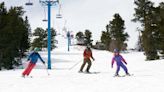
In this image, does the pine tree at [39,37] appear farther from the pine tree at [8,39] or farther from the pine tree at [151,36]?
the pine tree at [8,39]

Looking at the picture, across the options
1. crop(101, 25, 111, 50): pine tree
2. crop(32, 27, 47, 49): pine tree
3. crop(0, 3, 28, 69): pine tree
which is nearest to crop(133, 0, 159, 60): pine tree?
crop(0, 3, 28, 69): pine tree

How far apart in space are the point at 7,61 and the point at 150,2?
3136cm

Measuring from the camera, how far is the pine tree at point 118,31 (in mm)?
102938

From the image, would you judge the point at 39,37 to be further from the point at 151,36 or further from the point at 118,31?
the point at 151,36

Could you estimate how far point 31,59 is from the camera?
71.6ft

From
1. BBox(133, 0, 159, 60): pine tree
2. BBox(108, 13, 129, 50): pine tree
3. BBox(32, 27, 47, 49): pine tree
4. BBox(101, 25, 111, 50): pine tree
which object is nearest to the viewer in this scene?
BBox(133, 0, 159, 60): pine tree

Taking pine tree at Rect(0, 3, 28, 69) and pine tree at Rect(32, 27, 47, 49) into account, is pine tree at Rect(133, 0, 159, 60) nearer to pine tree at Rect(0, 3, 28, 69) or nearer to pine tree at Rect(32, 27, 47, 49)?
pine tree at Rect(0, 3, 28, 69)

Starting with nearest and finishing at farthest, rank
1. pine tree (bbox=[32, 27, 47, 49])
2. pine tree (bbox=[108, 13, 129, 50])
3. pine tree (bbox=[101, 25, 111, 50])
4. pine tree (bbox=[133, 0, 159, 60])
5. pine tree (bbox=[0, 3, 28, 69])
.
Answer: pine tree (bbox=[0, 3, 28, 69]), pine tree (bbox=[133, 0, 159, 60]), pine tree (bbox=[108, 13, 129, 50]), pine tree (bbox=[101, 25, 111, 50]), pine tree (bbox=[32, 27, 47, 49])

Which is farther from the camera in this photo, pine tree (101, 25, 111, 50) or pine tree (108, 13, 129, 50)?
pine tree (101, 25, 111, 50)

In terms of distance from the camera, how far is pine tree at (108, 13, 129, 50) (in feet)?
338

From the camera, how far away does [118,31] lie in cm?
10481

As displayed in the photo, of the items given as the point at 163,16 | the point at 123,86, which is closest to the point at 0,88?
the point at 123,86

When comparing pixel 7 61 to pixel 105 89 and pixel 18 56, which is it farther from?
pixel 105 89

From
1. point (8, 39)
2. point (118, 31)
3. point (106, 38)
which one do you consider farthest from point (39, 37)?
point (8, 39)
